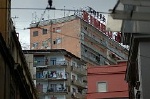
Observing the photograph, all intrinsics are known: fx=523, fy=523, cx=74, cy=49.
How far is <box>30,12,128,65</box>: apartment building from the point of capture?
83562 mm

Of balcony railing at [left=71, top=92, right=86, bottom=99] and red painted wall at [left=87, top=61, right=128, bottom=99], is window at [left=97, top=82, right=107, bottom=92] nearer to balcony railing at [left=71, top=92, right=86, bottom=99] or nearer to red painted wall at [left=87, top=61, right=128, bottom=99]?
red painted wall at [left=87, top=61, right=128, bottom=99]

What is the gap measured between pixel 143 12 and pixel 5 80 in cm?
1242

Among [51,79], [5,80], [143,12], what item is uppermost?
[143,12]

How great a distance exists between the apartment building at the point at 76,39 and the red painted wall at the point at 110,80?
107 feet

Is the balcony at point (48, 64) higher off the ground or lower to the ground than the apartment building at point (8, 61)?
lower

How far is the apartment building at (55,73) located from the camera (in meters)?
76.6

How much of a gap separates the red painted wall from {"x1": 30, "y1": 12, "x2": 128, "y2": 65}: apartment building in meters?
32.6

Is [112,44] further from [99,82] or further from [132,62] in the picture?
[132,62]

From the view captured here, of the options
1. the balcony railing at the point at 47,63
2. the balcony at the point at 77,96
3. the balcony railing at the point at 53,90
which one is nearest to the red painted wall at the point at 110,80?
the balcony railing at the point at 53,90

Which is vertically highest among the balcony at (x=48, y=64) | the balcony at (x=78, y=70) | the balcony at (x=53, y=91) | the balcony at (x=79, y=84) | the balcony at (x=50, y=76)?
the balcony at (x=48, y=64)

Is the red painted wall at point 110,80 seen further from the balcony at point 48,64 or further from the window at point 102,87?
the balcony at point 48,64

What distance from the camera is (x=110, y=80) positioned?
47.4m

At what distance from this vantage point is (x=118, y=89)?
47344mm

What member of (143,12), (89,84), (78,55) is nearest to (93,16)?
(78,55)
